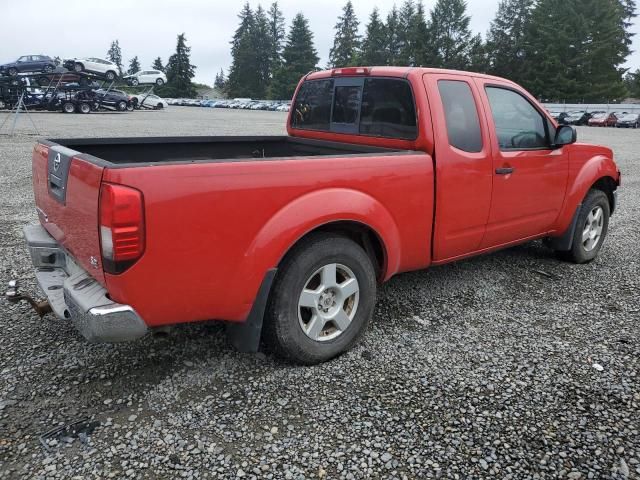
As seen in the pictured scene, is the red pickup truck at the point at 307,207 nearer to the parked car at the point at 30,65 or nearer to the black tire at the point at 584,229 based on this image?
the black tire at the point at 584,229

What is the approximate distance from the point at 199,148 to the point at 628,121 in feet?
147

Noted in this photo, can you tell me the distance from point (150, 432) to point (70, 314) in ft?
2.50

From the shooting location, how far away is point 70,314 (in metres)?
2.78

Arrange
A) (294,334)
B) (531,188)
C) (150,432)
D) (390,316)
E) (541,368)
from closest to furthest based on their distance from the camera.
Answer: (150,432) < (294,334) < (541,368) < (390,316) < (531,188)

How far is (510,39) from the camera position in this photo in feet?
240

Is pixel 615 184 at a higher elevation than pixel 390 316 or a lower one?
higher

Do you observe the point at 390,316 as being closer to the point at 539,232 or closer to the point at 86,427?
the point at 539,232

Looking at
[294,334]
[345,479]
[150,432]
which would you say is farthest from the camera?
[294,334]

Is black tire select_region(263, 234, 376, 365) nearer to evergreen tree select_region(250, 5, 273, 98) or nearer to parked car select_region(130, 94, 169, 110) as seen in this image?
parked car select_region(130, 94, 169, 110)

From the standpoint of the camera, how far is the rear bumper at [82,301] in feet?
8.27

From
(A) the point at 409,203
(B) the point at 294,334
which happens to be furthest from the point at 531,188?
(B) the point at 294,334

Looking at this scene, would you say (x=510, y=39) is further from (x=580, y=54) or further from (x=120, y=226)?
(x=120, y=226)

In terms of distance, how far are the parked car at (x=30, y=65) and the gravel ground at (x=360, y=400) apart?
38.8 m

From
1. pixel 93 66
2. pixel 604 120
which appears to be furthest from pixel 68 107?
pixel 604 120
